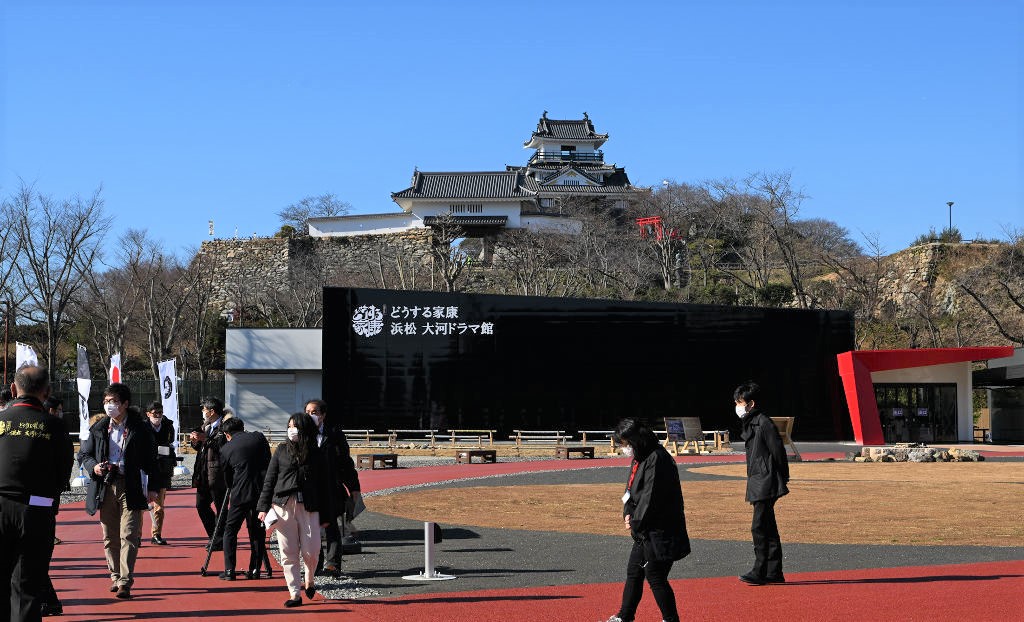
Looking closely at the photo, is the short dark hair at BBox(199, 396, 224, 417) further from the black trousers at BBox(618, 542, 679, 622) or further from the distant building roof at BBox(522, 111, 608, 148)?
the distant building roof at BBox(522, 111, 608, 148)

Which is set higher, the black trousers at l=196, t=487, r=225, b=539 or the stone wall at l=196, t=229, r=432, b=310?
the stone wall at l=196, t=229, r=432, b=310

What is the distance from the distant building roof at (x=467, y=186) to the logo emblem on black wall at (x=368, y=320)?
111 feet

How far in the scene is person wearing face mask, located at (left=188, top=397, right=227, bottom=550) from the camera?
977cm

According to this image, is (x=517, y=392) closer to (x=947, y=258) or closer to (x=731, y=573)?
(x=731, y=573)

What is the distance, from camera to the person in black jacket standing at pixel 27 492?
5.75 m

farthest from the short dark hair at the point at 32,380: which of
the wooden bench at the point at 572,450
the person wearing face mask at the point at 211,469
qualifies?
the wooden bench at the point at 572,450

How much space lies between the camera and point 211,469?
9.81 metres

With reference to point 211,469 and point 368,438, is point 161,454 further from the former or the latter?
point 368,438

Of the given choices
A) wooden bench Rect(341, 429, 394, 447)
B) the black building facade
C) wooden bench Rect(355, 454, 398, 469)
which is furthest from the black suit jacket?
the black building facade

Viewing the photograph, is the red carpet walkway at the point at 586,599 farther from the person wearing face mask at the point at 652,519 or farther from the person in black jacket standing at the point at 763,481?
the person wearing face mask at the point at 652,519

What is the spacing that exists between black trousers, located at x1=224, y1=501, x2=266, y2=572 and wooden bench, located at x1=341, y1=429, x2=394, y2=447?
2178 cm

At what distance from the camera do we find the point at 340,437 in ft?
30.6

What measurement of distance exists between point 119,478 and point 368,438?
23016 mm

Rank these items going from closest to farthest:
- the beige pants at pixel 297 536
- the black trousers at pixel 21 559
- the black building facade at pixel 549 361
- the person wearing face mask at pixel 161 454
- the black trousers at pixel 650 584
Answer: the black trousers at pixel 21 559, the black trousers at pixel 650 584, the beige pants at pixel 297 536, the person wearing face mask at pixel 161 454, the black building facade at pixel 549 361
